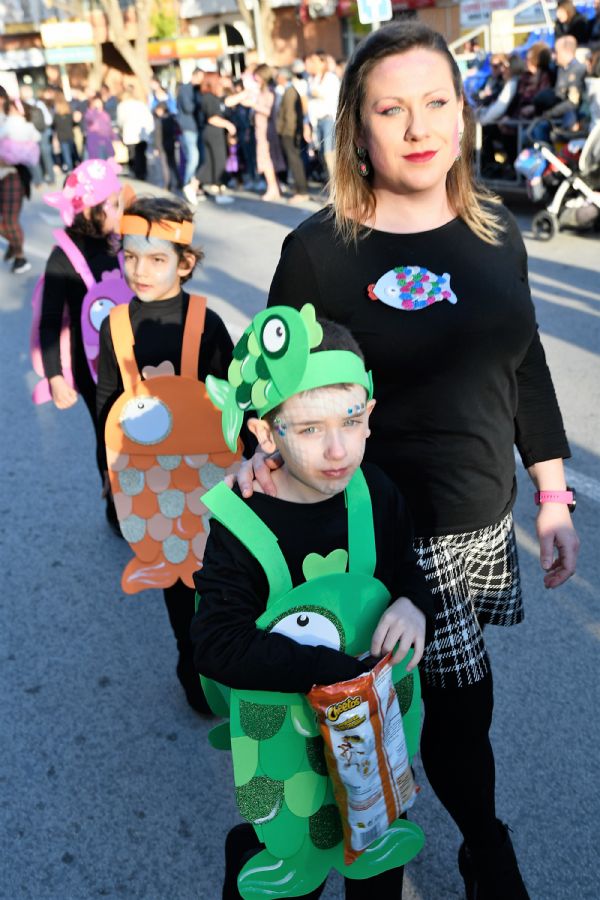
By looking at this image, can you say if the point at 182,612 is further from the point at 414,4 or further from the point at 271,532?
the point at 414,4

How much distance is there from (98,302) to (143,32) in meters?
30.9

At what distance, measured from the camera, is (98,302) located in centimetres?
340

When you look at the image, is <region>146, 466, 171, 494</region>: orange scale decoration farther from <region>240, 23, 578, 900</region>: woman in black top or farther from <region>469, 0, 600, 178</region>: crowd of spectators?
<region>469, 0, 600, 178</region>: crowd of spectators

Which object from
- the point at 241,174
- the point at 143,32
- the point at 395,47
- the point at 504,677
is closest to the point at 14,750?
the point at 504,677

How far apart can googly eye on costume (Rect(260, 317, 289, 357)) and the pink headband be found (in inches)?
87.3

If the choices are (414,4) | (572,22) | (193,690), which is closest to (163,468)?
(193,690)

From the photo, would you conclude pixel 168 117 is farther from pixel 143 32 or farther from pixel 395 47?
pixel 143 32

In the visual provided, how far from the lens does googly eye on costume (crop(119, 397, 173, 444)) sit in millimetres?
2627

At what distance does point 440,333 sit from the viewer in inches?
68.3

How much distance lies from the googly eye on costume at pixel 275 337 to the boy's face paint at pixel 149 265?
1446 millimetres

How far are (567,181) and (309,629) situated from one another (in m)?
7.85

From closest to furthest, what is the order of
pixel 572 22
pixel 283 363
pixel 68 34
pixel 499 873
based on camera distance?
pixel 283 363 → pixel 499 873 → pixel 572 22 → pixel 68 34

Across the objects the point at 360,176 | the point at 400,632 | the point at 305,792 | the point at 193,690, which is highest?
the point at 360,176

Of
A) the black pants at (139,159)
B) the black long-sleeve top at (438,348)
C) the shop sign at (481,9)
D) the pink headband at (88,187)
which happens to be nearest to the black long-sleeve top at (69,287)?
the pink headband at (88,187)
